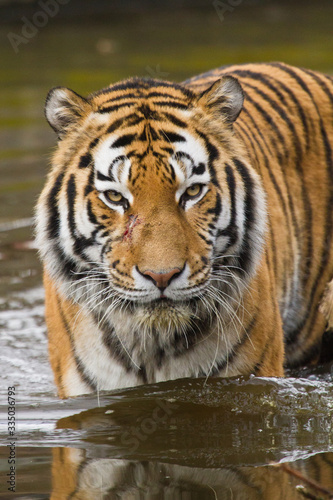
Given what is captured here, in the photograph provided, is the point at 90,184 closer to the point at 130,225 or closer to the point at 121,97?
the point at 130,225

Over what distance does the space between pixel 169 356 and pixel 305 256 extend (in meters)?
1.06

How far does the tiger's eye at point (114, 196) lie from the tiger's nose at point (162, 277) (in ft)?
0.99

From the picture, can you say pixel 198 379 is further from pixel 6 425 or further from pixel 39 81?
pixel 39 81

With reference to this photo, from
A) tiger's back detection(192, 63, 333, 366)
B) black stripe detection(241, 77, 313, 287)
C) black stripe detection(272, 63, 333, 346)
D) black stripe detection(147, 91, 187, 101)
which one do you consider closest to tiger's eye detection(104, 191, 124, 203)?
black stripe detection(147, 91, 187, 101)

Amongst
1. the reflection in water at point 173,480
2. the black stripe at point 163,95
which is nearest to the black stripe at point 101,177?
the black stripe at point 163,95

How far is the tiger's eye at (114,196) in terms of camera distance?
268 centimetres

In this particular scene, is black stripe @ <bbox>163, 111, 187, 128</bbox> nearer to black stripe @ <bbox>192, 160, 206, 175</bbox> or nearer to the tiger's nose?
black stripe @ <bbox>192, 160, 206, 175</bbox>

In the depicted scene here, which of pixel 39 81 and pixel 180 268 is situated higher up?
pixel 39 81

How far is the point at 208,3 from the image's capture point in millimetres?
16141

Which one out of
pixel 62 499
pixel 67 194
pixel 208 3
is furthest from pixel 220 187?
pixel 208 3

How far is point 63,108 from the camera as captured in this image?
2.87 meters

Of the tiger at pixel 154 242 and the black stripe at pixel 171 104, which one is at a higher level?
the black stripe at pixel 171 104

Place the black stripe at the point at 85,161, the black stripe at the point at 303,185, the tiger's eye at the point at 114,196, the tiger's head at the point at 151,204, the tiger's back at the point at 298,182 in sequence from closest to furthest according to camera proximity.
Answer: the tiger's head at the point at 151,204
the tiger's eye at the point at 114,196
the black stripe at the point at 85,161
the tiger's back at the point at 298,182
the black stripe at the point at 303,185

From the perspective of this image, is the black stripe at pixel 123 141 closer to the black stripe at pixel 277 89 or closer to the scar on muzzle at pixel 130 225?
the scar on muzzle at pixel 130 225
